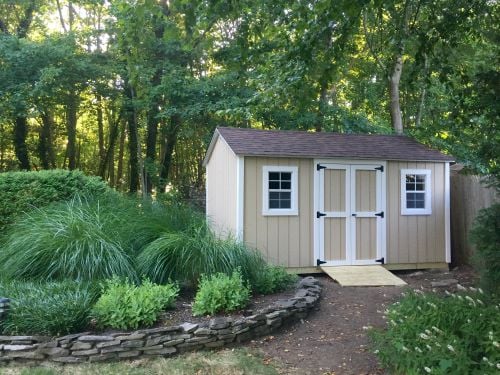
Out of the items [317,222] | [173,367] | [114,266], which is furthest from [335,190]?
[173,367]

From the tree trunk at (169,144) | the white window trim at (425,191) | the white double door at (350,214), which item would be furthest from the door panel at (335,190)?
the tree trunk at (169,144)

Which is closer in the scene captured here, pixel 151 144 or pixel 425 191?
pixel 425 191

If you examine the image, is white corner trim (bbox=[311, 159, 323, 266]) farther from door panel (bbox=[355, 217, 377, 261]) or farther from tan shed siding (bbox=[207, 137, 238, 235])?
tan shed siding (bbox=[207, 137, 238, 235])

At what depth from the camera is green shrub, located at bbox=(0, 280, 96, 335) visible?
4.21 metres

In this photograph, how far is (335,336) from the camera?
4.69 meters

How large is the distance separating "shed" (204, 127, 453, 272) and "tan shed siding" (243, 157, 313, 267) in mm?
16

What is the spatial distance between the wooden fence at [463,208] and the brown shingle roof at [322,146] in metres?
0.72

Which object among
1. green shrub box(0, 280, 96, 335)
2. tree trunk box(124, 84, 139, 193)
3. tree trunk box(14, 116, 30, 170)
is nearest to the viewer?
green shrub box(0, 280, 96, 335)

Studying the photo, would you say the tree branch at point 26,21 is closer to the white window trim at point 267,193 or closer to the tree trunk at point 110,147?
the tree trunk at point 110,147

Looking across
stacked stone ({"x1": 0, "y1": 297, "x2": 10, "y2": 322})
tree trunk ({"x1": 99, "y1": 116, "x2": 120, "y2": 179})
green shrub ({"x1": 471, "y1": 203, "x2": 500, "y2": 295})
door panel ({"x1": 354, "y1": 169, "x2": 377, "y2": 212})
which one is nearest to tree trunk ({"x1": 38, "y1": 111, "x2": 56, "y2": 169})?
tree trunk ({"x1": 99, "y1": 116, "x2": 120, "y2": 179})

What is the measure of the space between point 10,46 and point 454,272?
11.2 meters

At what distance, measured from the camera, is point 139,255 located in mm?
5703

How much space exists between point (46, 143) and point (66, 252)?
11.3m

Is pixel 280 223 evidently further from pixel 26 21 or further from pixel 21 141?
pixel 26 21
